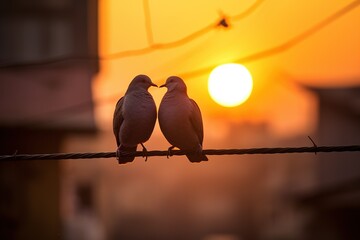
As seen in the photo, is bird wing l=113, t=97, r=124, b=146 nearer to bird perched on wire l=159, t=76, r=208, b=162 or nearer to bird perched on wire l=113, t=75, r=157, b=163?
bird perched on wire l=113, t=75, r=157, b=163

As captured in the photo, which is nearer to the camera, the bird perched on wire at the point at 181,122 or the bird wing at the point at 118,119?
the bird perched on wire at the point at 181,122

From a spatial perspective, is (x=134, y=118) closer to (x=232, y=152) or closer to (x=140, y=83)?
(x=140, y=83)

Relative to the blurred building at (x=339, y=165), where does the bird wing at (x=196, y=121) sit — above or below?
below

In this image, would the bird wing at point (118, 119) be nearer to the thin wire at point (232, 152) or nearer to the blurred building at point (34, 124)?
the thin wire at point (232, 152)

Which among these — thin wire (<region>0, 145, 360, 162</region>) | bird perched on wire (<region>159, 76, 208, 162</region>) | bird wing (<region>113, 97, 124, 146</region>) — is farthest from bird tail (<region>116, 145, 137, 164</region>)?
thin wire (<region>0, 145, 360, 162</region>)

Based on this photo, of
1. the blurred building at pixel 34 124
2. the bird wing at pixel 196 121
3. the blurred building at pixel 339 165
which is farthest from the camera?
the blurred building at pixel 339 165

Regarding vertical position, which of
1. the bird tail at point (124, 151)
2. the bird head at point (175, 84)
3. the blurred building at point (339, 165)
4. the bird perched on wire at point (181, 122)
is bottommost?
the bird tail at point (124, 151)

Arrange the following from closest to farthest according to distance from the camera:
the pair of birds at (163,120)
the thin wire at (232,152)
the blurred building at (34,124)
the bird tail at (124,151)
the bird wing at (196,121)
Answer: the thin wire at (232,152) < the bird tail at (124,151) < the pair of birds at (163,120) < the bird wing at (196,121) < the blurred building at (34,124)

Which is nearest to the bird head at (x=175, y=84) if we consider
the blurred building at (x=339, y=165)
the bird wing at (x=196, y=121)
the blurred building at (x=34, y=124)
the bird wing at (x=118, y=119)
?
the bird wing at (x=196, y=121)

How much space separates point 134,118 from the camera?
272 inches

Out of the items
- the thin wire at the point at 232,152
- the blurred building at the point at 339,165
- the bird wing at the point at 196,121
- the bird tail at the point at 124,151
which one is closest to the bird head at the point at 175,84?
the bird wing at the point at 196,121

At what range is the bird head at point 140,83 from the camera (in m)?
7.17

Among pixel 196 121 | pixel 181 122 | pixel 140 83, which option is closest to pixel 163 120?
pixel 181 122

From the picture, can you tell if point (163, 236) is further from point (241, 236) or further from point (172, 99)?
point (172, 99)
